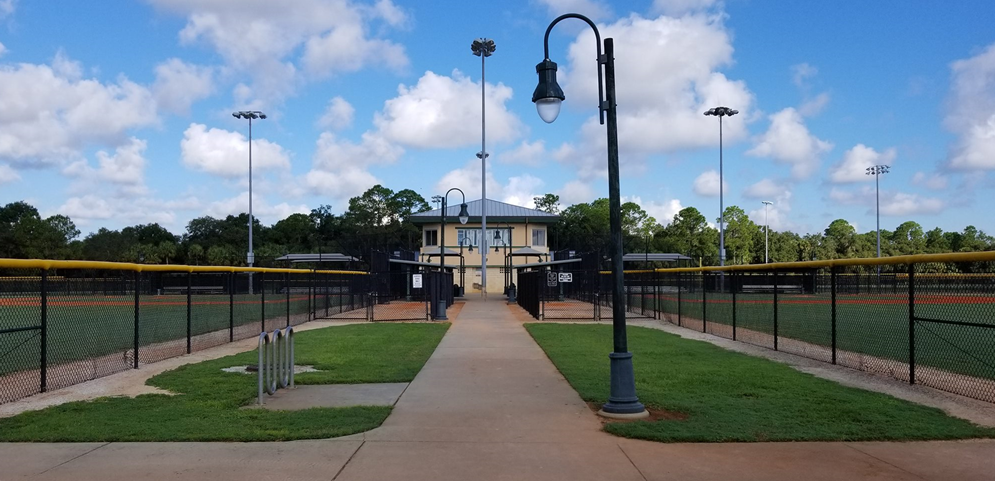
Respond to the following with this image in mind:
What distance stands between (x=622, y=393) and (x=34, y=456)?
6.19 metres

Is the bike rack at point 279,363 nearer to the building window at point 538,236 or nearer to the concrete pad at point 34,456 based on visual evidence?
the concrete pad at point 34,456

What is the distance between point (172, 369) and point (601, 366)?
7.54 m

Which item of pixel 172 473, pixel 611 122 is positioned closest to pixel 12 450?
pixel 172 473

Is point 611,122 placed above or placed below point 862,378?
above

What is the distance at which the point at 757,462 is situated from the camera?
7051 millimetres

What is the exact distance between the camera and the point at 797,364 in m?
14.4

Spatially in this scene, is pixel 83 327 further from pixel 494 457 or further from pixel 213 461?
pixel 494 457

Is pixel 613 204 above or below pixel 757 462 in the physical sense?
above

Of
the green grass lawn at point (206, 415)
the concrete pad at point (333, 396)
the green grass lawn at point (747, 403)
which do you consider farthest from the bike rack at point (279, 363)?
the green grass lawn at point (747, 403)

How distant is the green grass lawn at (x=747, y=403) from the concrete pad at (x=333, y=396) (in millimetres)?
2739

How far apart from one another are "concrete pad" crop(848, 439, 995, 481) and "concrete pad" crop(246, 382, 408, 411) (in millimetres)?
5763

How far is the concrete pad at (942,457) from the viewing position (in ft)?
21.7

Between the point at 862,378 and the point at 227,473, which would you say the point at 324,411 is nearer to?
the point at 227,473

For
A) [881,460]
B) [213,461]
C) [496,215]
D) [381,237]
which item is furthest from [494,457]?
[381,237]
